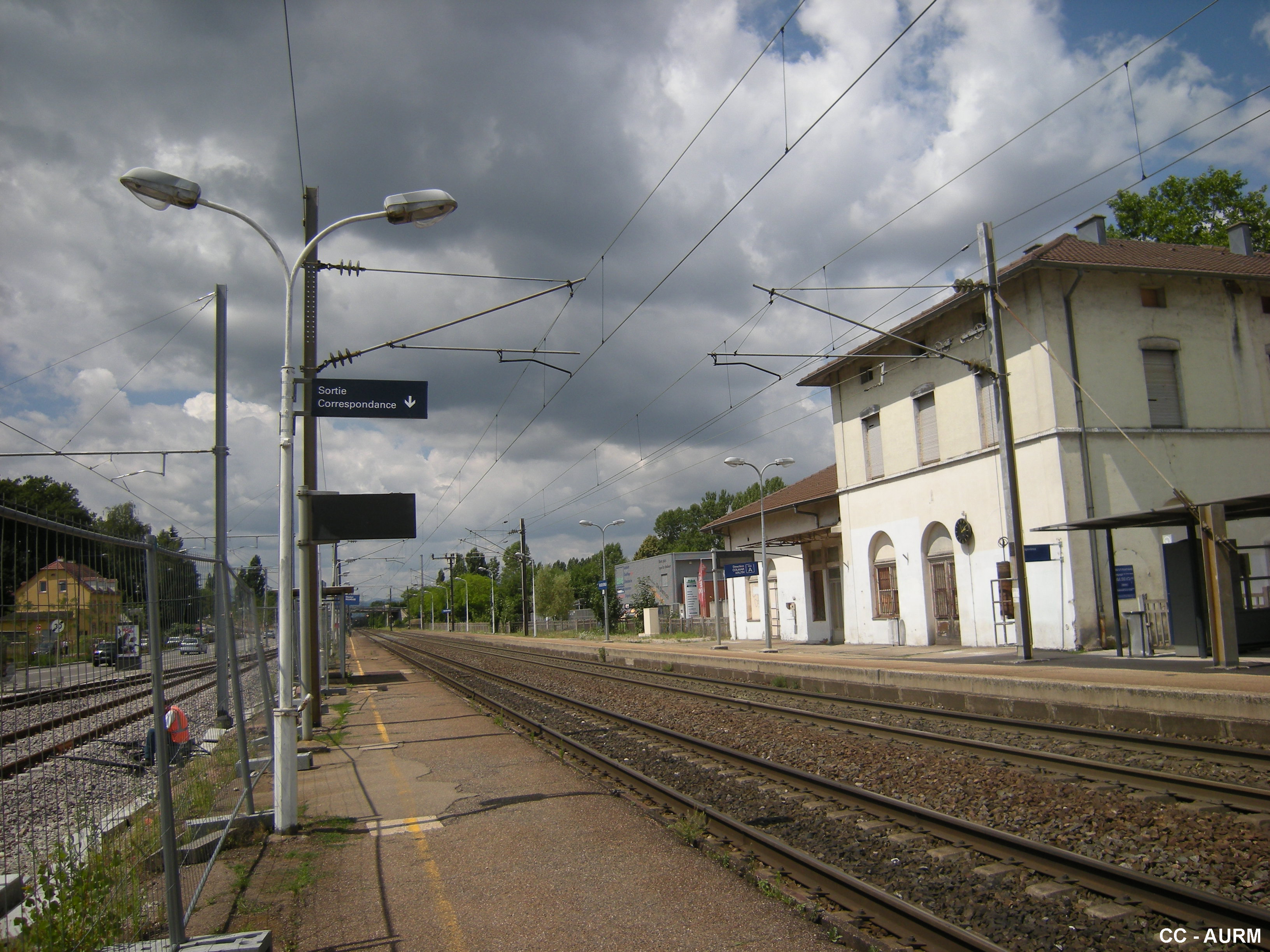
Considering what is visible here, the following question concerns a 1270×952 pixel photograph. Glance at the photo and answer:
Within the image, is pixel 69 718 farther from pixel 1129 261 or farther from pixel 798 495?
pixel 798 495

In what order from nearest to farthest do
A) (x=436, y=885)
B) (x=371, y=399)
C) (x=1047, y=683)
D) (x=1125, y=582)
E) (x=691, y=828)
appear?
(x=436, y=885)
(x=691, y=828)
(x=371, y=399)
(x=1047, y=683)
(x=1125, y=582)

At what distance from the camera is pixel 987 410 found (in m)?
23.5

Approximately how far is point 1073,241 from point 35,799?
91.7 ft

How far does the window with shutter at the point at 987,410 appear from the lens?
23.2 m

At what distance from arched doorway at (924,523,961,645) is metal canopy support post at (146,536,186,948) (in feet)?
77.0

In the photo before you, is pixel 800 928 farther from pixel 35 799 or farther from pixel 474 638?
pixel 474 638

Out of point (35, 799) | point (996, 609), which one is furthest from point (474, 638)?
point (35, 799)

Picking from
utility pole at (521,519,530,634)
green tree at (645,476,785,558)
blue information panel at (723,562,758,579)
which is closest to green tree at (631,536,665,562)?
green tree at (645,476,785,558)

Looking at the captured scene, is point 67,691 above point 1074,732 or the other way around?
above

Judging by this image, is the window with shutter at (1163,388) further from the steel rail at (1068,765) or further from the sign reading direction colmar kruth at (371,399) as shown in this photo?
the sign reading direction colmar kruth at (371,399)

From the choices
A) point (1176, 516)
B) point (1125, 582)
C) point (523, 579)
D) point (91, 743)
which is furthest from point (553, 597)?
point (91, 743)

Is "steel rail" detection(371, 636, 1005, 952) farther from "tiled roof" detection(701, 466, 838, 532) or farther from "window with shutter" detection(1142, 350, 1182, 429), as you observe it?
"tiled roof" detection(701, 466, 838, 532)

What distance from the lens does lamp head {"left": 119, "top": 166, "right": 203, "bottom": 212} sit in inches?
293

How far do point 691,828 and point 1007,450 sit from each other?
15.1 metres
